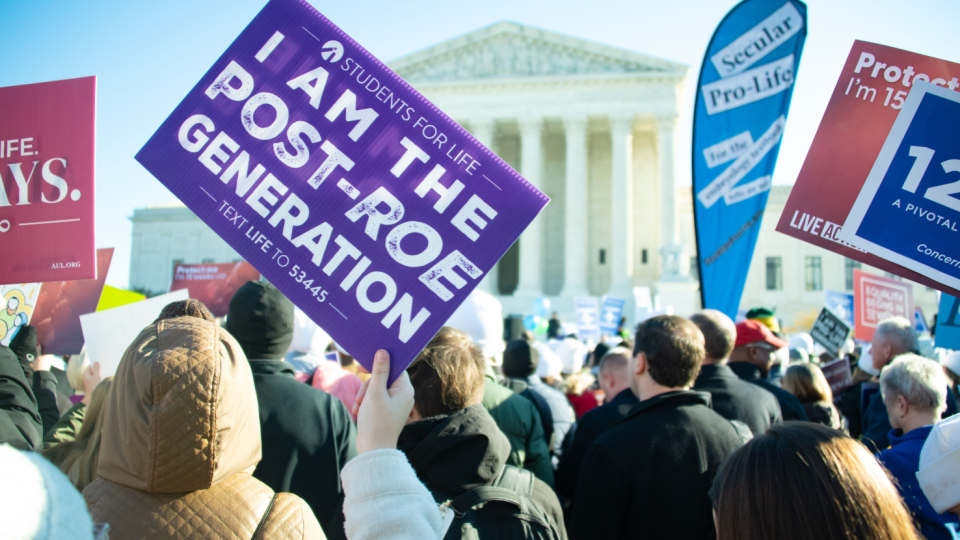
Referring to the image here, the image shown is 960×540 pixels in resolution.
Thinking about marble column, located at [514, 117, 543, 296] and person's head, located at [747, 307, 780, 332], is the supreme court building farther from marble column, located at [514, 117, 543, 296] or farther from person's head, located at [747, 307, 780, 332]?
person's head, located at [747, 307, 780, 332]

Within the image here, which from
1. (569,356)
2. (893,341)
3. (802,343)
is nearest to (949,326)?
(893,341)

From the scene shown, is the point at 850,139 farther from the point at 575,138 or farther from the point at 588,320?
the point at 575,138

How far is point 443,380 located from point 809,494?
1251 mm

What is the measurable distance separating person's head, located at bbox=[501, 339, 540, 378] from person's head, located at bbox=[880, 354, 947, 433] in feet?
7.90

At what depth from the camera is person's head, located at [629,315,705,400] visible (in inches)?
119

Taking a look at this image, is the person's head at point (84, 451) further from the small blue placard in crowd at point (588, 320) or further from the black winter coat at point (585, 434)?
the small blue placard in crowd at point (588, 320)

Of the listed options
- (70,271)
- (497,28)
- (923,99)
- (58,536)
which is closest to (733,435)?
(923,99)

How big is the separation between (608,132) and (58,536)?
40.4m

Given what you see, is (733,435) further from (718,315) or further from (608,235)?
(608,235)

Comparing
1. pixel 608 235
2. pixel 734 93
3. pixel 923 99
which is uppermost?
pixel 734 93

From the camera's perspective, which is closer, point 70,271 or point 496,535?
point 496,535

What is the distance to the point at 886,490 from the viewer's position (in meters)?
1.35

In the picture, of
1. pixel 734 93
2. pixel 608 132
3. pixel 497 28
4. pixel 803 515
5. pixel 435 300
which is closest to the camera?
pixel 803 515

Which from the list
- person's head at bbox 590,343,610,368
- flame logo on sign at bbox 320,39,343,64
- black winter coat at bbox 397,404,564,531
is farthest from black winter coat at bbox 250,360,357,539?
person's head at bbox 590,343,610,368
